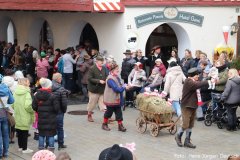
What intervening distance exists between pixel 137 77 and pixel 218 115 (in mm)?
3019

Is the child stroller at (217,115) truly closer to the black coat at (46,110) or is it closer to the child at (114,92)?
the child at (114,92)

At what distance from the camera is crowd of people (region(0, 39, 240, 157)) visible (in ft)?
29.4

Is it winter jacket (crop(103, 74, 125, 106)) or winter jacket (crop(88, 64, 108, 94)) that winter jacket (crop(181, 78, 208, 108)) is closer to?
winter jacket (crop(103, 74, 125, 106))

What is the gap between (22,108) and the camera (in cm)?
920

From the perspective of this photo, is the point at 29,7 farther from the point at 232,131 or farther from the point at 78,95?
the point at 232,131

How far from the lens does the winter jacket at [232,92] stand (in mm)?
11336

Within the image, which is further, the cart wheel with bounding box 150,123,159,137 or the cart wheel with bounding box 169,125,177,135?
the cart wheel with bounding box 169,125,177,135

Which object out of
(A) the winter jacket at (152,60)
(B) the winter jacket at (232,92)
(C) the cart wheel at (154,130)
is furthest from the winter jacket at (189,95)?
(A) the winter jacket at (152,60)

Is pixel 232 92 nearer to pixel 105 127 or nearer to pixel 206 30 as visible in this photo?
pixel 105 127

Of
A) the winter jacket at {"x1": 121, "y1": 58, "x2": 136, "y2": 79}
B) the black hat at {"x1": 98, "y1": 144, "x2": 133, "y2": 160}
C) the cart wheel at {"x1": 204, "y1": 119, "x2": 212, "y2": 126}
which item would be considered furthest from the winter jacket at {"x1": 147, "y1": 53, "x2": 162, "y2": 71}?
the black hat at {"x1": 98, "y1": 144, "x2": 133, "y2": 160}

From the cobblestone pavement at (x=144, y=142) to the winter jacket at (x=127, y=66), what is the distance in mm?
2400

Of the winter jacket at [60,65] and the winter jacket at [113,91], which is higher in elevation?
the winter jacket at [60,65]

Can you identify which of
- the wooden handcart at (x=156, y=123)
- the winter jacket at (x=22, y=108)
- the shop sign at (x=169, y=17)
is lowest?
the wooden handcart at (x=156, y=123)

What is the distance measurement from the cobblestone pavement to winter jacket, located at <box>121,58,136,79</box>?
7.88ft
